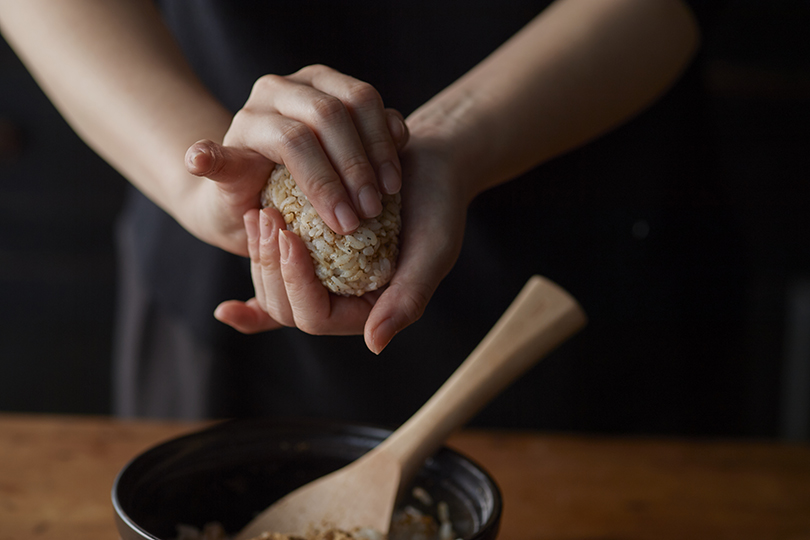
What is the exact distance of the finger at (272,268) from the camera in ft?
1.03

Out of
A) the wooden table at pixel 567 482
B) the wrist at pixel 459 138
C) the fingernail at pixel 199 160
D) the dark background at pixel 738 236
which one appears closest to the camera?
the fingernail at pixel 199 160

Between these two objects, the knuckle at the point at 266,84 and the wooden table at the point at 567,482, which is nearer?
the knuckle at the point at 266,84

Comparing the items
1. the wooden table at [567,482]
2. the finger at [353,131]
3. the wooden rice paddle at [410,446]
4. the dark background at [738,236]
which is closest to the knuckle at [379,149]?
the finger at [353,131]

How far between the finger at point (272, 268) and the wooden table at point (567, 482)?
1.11 feet

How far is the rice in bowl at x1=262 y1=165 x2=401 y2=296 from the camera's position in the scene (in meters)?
0.32

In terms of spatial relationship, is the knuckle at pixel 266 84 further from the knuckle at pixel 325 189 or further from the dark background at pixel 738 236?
the dark background at pixel 738 236

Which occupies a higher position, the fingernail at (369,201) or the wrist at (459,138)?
the fingernail at (369,201)

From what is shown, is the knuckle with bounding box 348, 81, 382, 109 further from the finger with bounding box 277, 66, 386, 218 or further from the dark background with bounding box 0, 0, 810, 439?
the dark background with bounding box 0, 0, 810, 439

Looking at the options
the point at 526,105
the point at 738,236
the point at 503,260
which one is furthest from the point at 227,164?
the point at 738,236

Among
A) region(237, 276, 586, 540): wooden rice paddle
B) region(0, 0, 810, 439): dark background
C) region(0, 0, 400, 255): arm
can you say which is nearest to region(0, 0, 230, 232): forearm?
region(0, 0, 400, 255): arm

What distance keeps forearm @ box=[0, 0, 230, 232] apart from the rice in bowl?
4.6 inches

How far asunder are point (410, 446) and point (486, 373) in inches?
3.1

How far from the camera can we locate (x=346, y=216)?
0.30 meters

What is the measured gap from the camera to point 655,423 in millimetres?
841
